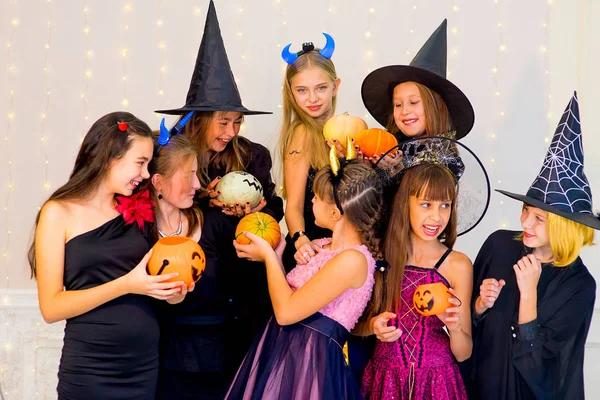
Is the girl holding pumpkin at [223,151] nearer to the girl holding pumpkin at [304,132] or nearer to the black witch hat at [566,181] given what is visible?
the girl holding pumpkin at [304,132]

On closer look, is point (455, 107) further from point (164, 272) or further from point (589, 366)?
point (589, 366)

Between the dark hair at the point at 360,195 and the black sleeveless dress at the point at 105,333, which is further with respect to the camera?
the dark hair at the point at 360,195

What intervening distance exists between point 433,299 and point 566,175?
2.65ft

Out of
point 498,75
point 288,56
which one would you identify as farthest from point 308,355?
point 498,75

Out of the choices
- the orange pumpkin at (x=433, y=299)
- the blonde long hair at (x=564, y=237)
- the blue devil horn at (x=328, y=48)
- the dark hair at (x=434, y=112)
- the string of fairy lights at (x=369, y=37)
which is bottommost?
the orange pumpkin at (x=433, y=299)

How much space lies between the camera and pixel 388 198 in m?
3.04

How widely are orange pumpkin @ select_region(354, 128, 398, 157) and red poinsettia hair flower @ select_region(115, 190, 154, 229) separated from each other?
99 cm

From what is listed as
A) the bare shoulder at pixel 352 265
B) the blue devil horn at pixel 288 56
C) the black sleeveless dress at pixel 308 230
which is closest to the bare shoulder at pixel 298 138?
the black sleeveless dress at pixel 308 230

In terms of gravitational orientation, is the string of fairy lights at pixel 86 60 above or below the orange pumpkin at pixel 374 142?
above

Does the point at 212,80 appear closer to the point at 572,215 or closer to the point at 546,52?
the point at 572,215

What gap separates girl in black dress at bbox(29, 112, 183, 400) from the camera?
2.70 m

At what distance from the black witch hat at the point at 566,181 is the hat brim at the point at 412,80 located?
1.60ft

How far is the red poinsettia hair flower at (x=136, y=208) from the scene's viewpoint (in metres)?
2.90

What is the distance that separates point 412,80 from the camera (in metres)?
3.36
